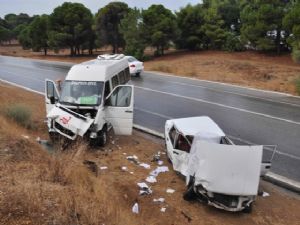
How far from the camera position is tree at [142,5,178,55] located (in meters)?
42.6

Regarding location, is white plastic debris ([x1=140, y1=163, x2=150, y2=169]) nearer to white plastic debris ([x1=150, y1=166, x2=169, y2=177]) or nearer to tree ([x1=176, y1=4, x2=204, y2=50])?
white plastic debris ([x1=150, y1=166, x2=169, y2=177])

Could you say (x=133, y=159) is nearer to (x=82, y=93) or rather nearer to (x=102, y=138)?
(x=102, y=138)

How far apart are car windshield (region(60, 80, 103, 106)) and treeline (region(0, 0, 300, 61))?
20.8 metres

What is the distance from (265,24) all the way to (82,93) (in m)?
29.2

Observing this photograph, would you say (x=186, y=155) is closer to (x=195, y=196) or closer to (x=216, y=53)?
(x=195, y=196)

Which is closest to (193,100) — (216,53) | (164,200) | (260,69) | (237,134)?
(237,134)

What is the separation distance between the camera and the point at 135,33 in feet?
144

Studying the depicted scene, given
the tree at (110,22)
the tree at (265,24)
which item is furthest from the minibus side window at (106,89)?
the tree at (110,22)

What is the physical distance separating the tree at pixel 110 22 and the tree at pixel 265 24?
17333 millimetres

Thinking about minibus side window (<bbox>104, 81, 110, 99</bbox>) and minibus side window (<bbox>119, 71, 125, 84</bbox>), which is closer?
minibus side window (<bbox>104, 81, 110, 99</bbox>)

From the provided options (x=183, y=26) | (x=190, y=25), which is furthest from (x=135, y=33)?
(x=190, y=25)

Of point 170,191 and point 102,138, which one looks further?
point 102,138

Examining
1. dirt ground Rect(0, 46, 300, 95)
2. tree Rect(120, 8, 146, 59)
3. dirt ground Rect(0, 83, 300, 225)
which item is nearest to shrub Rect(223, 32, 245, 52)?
dirt ground Rect(0, 46, 300, 95)

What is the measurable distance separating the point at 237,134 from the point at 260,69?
62.1 feet
